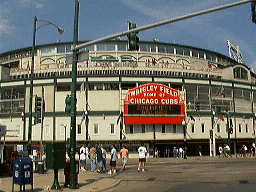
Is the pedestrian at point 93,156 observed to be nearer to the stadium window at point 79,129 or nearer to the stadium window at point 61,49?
the stadium window at point 79,129

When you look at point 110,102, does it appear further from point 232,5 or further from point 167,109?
point 232,5

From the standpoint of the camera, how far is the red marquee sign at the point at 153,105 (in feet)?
146

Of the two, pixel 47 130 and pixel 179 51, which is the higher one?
pixel 179 51

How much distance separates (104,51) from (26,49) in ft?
54.1

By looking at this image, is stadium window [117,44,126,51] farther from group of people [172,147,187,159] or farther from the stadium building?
group of people [172,147,187,159]

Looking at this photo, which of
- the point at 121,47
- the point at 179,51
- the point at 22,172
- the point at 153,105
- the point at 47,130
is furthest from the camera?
the point at 179,51

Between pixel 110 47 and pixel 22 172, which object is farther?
pixel 110 47

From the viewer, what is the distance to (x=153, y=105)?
1779 inches

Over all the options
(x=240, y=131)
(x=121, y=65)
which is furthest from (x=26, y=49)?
(x=240, y=131)

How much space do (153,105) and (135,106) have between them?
2.56 metres

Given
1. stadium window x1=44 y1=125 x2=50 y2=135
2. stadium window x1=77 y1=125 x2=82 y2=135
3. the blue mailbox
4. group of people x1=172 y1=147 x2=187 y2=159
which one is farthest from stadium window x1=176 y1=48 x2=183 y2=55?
the blue mailbox

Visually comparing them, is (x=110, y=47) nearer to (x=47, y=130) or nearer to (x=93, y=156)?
(x=47, y=130)

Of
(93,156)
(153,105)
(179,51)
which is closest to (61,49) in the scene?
(179,51)

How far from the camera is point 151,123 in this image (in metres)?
45.1
